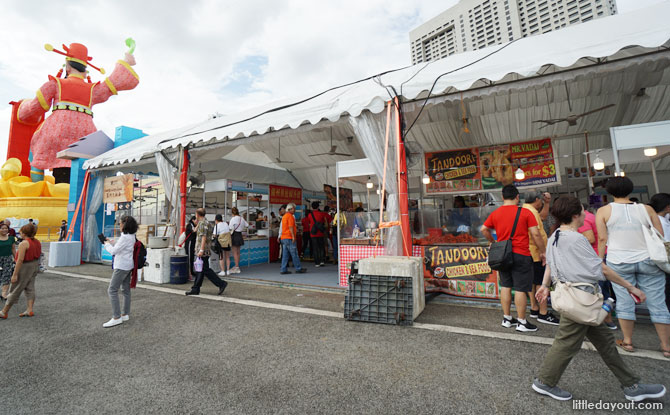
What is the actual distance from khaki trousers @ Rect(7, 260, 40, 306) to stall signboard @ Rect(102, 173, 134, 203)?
18.3 feet

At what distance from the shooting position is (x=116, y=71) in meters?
15.7

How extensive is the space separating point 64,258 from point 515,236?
12697 mm

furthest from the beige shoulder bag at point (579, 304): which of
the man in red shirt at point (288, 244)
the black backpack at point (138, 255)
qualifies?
the man in red shirt at point (288, 244)

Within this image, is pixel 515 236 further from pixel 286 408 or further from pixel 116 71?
pixel 116 71

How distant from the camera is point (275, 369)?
261 cm

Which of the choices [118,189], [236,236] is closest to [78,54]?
[118,189]

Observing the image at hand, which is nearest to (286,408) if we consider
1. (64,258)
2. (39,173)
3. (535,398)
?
(535,398)

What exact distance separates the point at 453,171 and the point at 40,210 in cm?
2286

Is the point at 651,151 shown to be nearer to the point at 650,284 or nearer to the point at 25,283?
the point at 650,284

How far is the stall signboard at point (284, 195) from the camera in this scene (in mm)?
10164

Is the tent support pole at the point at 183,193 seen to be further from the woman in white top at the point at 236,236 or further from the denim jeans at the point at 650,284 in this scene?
the denim jeans at the point at 650,284

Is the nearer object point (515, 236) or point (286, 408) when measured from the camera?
point (286, 408)

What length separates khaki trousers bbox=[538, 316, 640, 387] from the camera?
1.98m

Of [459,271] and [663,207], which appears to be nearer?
[663,207]
